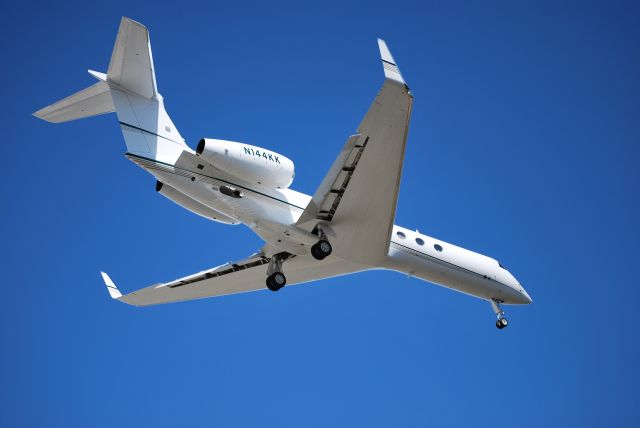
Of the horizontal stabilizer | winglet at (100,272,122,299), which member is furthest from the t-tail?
winglet at (100,272,122,299)

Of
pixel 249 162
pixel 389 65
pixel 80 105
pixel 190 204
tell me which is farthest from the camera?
pixel 190 204

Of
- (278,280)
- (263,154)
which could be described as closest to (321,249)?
(278,280)

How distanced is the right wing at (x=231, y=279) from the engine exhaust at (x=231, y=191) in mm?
3104

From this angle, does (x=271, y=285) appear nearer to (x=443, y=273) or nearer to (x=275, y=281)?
(x=275, y=281)

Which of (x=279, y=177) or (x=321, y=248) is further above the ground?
(x=279, y=177)

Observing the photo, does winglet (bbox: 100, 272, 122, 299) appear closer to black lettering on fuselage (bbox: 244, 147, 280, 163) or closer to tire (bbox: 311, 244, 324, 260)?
tire (bbox: 311, 244, 324, 260)

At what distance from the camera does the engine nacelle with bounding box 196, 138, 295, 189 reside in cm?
1605

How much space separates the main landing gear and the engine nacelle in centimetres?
761

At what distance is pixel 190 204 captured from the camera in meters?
17.9

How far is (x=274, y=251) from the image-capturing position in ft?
65.4

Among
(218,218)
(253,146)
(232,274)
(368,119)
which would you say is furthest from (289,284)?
(368,119)

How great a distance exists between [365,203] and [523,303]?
23.8 ft

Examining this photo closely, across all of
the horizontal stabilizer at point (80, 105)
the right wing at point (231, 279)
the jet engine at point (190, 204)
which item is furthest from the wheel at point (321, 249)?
the horizontal stabilizer at point (80, 105)

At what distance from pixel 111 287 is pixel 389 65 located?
11.7 metres
